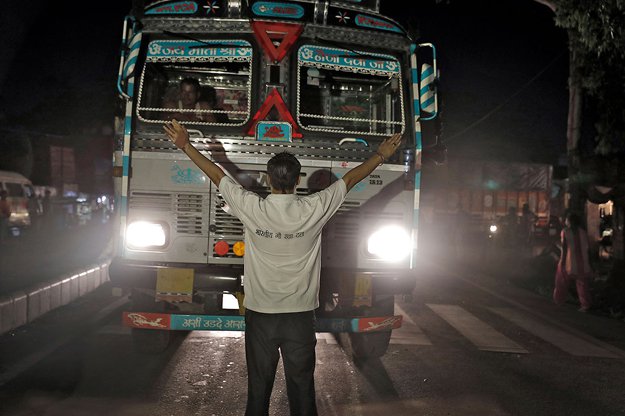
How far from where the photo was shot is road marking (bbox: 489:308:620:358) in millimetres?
7030

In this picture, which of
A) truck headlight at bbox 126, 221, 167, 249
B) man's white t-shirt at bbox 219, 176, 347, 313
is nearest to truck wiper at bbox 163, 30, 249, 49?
truck headlight at bbox 126, 221, 167, 249

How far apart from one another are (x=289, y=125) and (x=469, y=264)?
13.5 metres

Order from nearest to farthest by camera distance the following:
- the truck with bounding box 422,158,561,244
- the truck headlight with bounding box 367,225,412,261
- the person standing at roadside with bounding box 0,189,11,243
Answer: the truck headlight with bounding box 367,225,412,261 < the person standing at roadside with bounding box 0,189,11,243 < the truck with bounding box 422,158,561,244

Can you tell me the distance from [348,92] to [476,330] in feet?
12.3

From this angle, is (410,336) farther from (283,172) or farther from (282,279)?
(283,172)

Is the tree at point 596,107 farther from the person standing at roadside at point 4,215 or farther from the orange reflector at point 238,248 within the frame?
the person standing at roadside at point 4,215

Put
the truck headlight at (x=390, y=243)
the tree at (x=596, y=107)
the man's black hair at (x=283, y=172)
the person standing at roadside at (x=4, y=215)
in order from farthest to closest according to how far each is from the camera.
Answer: the person standing at roadside at (x=4, y=215) → the tree at (x=596, y=107) → the truck headlight at (x=390, y=243) → the man's black hair at (x=283, y=172)

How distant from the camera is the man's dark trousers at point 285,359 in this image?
3250mm

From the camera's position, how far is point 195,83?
572 centimetres

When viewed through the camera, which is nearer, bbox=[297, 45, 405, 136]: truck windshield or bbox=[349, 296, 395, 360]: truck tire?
bbox=[297, 45, 405, 136]: truck windshield

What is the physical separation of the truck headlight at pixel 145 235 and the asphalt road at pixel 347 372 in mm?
1161

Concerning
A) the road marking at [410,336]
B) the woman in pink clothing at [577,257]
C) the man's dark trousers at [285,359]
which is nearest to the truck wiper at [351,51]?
the man's dark trousers at [285,359]

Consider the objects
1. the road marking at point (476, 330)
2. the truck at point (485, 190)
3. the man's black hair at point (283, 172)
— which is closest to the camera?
the man's black hair at point (283, 172)

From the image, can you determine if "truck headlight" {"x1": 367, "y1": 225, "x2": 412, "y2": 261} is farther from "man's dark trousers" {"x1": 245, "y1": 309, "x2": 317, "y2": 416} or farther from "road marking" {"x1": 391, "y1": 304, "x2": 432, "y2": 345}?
"man's dark trousers" {"x1": 245, "y1": 309, "x2": 317, "y2": 416}
